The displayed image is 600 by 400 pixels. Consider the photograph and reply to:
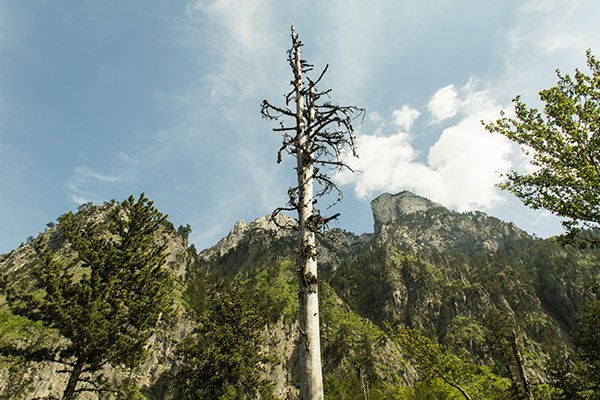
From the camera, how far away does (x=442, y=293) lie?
131 meters

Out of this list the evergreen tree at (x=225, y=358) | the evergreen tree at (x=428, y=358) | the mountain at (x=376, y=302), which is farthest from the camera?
the mountain at (x=376, y=302)

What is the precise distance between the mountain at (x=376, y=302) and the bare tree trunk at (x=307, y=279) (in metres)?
67.3

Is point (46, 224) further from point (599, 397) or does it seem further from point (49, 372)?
point (599, 397)

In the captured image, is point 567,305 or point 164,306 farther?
point 567,305

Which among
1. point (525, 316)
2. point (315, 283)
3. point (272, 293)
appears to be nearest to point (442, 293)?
point (525, 316)

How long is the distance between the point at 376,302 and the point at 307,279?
141 metres

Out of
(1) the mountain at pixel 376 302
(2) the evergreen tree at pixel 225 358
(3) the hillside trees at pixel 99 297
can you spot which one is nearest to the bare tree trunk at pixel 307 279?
(3) the hillside trees at pixel 99 297

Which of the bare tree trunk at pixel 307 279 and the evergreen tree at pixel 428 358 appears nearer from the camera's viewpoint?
the bare tree trunk at pixel 307 279

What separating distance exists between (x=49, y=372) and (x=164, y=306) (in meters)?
64.9

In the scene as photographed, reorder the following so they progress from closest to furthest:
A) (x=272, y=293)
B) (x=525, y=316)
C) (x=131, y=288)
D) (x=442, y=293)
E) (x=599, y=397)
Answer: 1. (x=131, y=288)
2. (x=599, y=397)
3. (x=272, y=293)
4. (x=525, y=316)
5. (x=442, y=293)

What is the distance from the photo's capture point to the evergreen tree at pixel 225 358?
23.3 metres

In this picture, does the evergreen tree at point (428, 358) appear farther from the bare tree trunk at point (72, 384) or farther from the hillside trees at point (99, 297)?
the bare tree trunk at point (72, 384)

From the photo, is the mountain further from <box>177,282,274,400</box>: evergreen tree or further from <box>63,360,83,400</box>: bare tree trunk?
<box>63,360,83,400</box>: bare tree trunk

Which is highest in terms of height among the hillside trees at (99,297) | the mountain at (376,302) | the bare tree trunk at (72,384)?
the mountain at (376,302)
